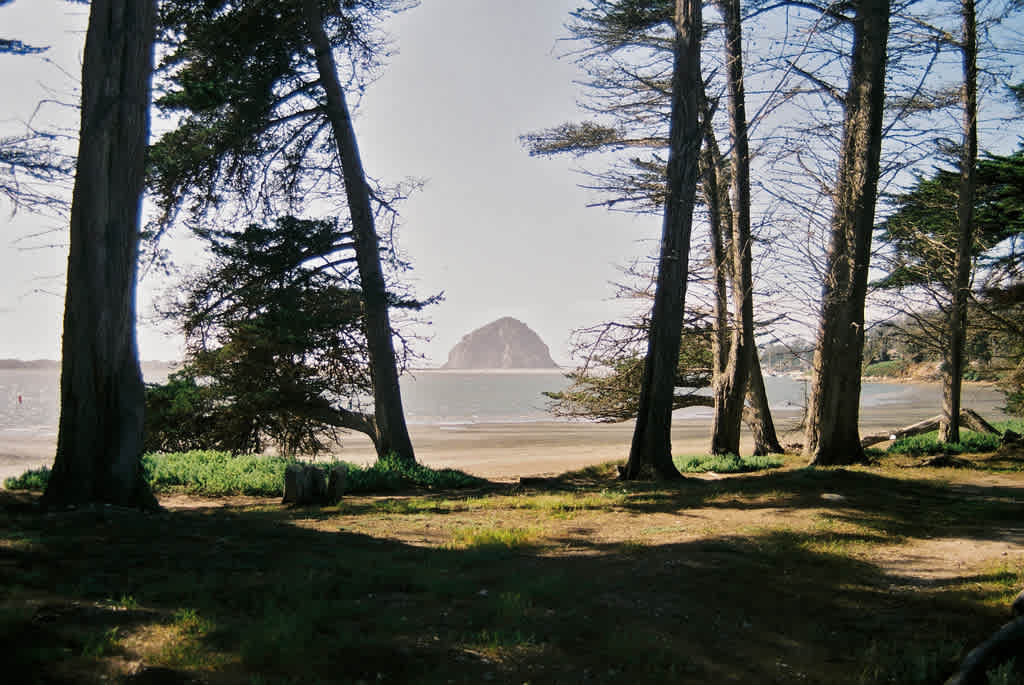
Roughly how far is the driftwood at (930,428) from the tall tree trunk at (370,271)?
12.0 metres

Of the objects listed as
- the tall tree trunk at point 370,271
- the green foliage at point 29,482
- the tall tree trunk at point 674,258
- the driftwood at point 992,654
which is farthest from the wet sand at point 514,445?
the driftwood at point 992,654

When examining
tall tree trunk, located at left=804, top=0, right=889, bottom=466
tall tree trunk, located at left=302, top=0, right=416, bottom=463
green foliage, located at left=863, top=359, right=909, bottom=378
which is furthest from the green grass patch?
green foliage, located at left=863, top=359, right=909, bottom=378

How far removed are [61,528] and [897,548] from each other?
264 inches

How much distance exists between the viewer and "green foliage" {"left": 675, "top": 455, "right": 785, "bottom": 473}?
13.5 m

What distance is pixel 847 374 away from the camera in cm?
1163

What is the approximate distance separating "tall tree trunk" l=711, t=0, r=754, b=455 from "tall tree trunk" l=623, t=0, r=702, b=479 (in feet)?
11.0

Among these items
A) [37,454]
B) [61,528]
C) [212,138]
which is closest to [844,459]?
[61,528]

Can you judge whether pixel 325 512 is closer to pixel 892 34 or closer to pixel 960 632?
pixel 960 632

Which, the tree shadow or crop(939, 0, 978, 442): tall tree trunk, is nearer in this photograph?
the tree shadow

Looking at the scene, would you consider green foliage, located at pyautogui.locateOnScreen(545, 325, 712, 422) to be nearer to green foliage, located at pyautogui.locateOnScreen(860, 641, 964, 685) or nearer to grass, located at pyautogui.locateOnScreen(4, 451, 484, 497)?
grass, located at pyautogui.locateOnScreen(4, 451, 484, 497)

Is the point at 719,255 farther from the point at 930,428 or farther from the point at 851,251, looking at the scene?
the point at 930,428

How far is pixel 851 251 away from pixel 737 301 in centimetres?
413

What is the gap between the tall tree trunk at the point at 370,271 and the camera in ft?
42.9

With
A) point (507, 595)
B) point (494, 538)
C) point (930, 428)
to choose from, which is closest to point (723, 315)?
point (930, 428)
